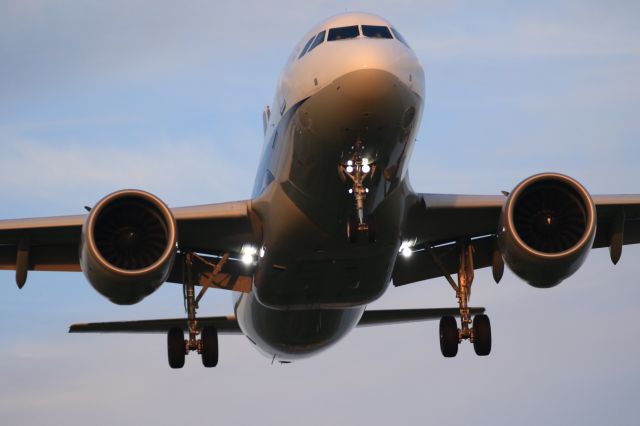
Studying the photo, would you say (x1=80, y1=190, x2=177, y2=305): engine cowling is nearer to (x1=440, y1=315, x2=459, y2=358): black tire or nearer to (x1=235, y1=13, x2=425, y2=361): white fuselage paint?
(x1=235, y1=13, x2=425, y2=361): white fuselage paint

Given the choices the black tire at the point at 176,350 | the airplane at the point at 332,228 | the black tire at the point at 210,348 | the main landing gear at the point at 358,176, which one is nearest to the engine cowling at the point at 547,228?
the airplane at the point at 332,228

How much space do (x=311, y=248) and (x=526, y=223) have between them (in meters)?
4.47

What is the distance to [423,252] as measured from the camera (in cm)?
2939

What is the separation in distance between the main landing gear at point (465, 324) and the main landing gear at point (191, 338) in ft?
16.9

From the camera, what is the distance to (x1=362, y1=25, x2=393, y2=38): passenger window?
23172 mm

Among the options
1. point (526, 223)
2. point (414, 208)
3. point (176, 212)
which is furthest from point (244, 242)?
point (526, 223)

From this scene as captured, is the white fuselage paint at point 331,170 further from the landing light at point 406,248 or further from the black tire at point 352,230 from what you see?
the landing light at point 406,248

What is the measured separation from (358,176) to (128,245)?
16.6ft

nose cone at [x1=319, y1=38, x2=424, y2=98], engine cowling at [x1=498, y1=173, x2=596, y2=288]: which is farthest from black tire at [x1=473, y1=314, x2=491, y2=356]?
nose cone at [x1=319, y1=38, x2=424, y2=98]

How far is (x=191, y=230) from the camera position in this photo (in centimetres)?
2698

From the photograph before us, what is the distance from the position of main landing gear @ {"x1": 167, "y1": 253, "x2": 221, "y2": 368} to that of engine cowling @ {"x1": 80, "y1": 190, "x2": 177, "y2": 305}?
264 cm

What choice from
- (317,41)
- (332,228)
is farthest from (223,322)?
(317,41)

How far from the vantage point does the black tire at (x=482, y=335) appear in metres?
27.9

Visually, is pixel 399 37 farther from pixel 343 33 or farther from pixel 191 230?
pixel 191 230
